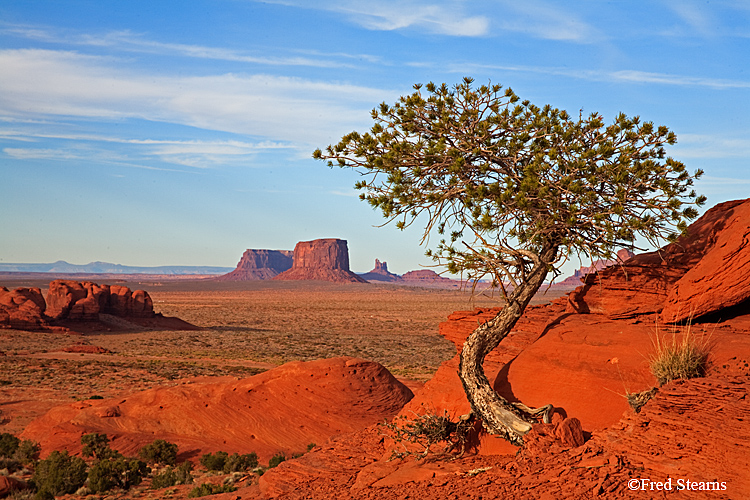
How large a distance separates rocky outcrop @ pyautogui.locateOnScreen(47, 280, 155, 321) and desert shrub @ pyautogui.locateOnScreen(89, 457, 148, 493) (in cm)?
4254

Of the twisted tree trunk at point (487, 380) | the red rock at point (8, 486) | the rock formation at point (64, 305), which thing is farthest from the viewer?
the rock formation at point (64, 305)

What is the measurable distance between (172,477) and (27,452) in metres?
4.59

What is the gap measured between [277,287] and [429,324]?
11388 centimetres

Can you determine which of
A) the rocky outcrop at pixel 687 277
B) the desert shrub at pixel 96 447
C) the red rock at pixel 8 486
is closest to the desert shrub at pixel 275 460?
the desert shrub at pixel 96 447

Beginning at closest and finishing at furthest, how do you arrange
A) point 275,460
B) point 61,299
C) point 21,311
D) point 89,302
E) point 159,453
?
point 275,460, point 159,453, point 21,311, point 61,299, point 89,302

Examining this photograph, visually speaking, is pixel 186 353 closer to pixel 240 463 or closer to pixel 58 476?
pixel 240 463

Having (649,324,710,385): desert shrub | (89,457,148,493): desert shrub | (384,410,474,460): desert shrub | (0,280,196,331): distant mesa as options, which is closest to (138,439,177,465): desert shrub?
(89,457,148,493): desert shrub

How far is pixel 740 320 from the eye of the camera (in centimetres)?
863

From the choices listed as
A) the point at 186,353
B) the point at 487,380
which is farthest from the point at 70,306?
the point at 487,380

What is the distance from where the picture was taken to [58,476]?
12.0m

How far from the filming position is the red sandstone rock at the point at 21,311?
46.6 metres

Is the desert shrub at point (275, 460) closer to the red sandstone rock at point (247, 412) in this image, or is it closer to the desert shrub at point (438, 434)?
the red sandstone rock at point (247, 412)

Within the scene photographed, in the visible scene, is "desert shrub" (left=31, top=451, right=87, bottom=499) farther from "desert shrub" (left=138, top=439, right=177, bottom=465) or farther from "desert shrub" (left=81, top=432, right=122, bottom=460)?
"desert shrub" (left=138, top=439, right=177, bottom=465)

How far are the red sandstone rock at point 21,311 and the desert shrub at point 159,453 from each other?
129ft
